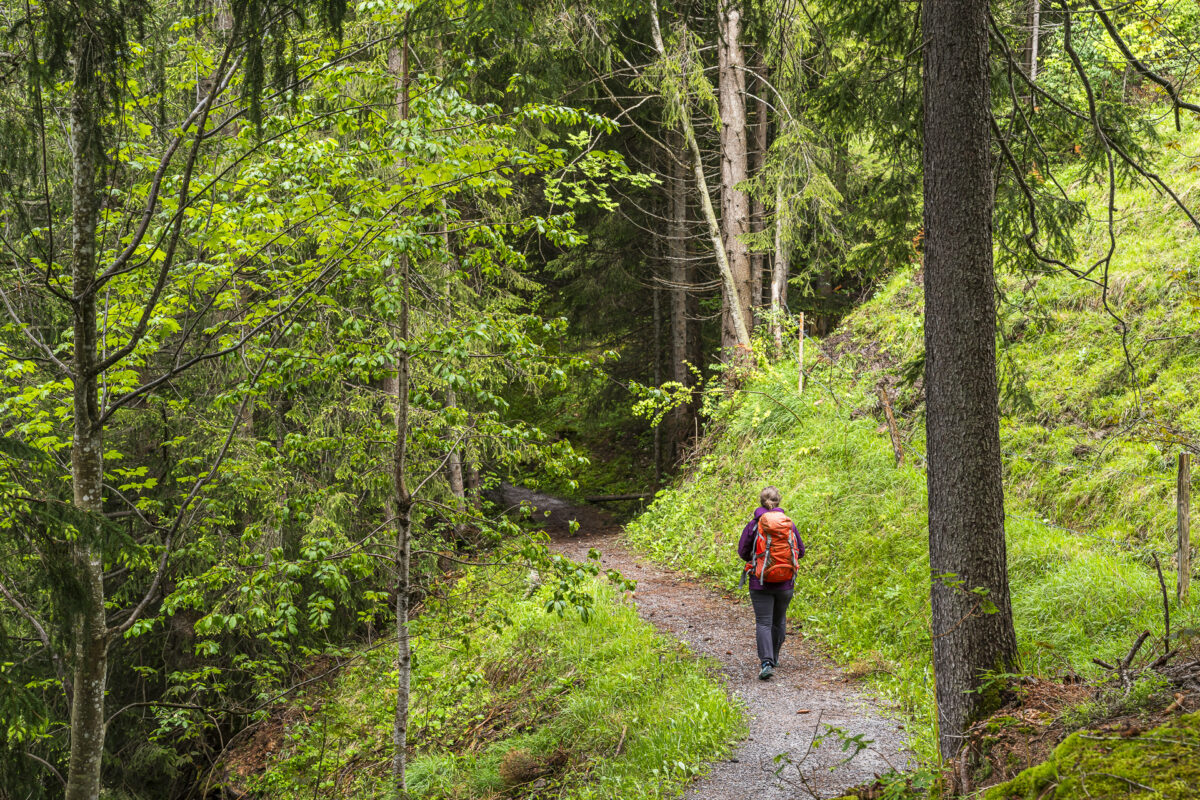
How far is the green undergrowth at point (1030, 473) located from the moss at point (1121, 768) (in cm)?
146

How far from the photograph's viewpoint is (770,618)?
7.20 meters

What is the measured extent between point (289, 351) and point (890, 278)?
1368 centimetres

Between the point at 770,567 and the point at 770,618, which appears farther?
the point at 770,618

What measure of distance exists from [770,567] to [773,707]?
1.26 meters

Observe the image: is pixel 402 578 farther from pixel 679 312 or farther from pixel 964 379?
pixel 679 312

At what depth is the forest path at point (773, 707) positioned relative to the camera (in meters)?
5.24

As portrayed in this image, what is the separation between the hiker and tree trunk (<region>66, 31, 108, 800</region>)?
5304mm

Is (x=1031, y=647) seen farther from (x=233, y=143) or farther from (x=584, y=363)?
(x=233, y=143)

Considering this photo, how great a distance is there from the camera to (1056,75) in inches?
591

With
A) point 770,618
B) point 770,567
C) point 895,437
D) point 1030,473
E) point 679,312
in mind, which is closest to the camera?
point 770,567

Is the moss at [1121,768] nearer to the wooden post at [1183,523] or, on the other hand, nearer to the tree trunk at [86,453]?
the wooden post at [1183,523]

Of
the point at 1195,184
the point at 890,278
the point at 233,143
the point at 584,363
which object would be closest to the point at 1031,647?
the point at 584,363

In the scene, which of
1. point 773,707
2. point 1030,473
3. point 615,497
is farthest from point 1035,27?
point 615,497

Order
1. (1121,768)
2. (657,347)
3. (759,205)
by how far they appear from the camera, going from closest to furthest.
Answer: (1121,768), (759,205), (657,347)
